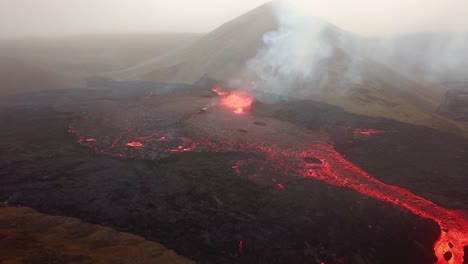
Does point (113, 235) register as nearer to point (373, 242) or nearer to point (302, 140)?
point (373, 242)

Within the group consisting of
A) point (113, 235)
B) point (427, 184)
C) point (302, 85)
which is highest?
point (302, 85)

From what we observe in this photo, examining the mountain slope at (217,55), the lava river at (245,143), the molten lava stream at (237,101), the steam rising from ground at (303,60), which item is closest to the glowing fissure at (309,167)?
the lava river at (245,143)

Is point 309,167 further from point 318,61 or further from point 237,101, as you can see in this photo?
point 318,61

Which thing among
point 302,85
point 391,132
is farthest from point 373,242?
point 302,85

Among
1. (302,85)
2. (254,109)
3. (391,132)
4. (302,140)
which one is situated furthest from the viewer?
(302,85)

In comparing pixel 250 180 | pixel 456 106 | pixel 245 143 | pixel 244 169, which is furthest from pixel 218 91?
pixel 456 106

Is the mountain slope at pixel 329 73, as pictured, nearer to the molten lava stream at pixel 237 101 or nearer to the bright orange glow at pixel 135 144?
the molten lava stream at pixel 237 101
